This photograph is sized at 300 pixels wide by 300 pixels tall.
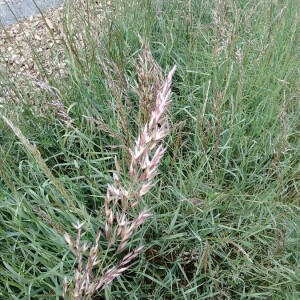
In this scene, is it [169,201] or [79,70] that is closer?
[169,201]

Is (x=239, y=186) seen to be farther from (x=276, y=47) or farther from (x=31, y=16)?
(x=31, y=16)

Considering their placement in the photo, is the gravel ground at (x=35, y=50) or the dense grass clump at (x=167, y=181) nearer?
the dense grass clump at (x=167, y=181)

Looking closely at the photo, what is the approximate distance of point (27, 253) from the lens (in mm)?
1602

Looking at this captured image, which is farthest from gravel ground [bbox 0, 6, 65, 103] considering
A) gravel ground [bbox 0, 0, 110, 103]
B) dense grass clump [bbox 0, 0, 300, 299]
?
dense grass clump [bbox 0, 0, 300, 299]

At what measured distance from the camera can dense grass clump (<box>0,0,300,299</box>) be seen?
1.53 metres

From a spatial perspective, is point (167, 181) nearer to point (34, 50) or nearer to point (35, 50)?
point (34, 50)

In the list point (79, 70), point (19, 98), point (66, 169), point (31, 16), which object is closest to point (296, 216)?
point (66, 169)

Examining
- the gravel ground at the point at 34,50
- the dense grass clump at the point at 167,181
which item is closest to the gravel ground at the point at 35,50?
the gravel ground at the point at 34,50

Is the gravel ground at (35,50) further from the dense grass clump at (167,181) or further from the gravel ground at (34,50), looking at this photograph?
the dense grass clump at (167,181)

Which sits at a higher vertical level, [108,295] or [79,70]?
[79,70]

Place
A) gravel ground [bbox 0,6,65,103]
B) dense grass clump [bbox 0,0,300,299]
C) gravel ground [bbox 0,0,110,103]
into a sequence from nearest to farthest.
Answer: dense grass clump [bbox 0,0,300,299], gravel ground [bbox 0,0,110,103], gravel ground [bbox 0,6,65,103]

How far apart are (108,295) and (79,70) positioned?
1145 mm

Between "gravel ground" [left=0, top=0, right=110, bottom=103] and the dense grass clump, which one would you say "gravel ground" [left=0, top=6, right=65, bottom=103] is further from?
the dense grass clump

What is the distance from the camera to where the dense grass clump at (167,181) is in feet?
5.03
